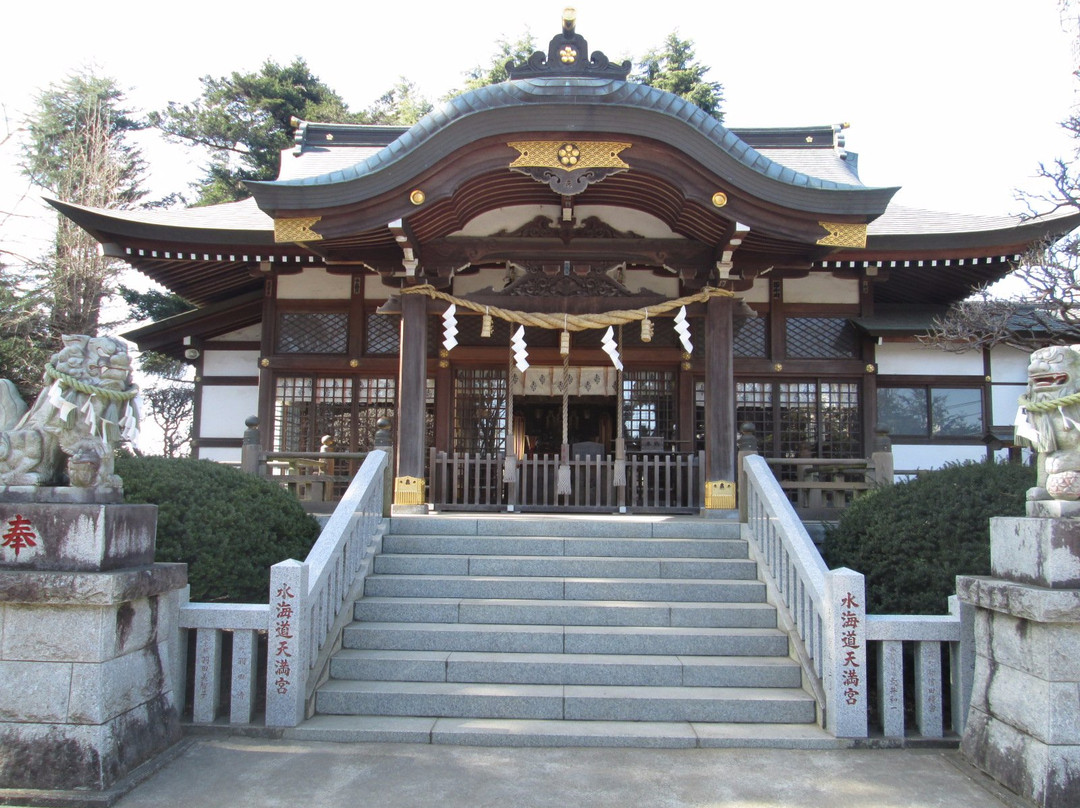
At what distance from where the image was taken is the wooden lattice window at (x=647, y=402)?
427 inches

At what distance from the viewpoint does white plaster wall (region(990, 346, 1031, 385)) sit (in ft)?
35.8

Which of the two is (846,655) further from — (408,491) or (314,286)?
(314,286)

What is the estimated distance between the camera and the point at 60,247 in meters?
20.8

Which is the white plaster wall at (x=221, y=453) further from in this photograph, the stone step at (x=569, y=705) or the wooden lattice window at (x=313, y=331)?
the stone step at (x=569, y=705)

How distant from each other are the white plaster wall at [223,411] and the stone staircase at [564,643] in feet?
16.8

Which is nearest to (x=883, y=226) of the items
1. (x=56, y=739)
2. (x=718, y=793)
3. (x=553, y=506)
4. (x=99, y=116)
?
(x=553, y=506)

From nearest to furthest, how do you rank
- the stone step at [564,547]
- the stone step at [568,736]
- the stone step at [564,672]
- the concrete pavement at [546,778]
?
the concrete pavement at [546,778]
the stone step at [568,736]
the stone step at [564,672]
the stone step at [564,547]

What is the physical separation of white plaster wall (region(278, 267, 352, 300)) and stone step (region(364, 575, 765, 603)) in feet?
18.7

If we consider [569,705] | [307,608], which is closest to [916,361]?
[569,705]

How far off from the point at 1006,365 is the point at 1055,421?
777 centimetres

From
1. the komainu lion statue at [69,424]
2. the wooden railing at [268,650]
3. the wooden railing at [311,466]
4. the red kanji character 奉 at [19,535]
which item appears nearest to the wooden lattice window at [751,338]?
the wooden railing at [311,466]

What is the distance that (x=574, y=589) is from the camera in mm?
6414

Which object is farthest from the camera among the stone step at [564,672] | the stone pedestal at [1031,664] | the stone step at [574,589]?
the stone step at [574,589]

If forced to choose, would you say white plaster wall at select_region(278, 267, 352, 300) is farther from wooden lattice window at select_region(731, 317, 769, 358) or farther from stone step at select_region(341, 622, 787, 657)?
stone step at select_region(341, 622, 787, 657)
